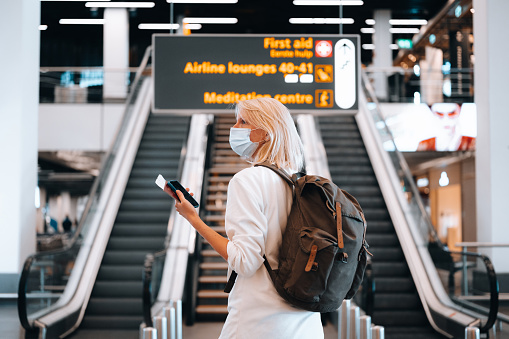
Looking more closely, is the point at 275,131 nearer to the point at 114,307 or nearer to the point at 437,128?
the point at 114,307

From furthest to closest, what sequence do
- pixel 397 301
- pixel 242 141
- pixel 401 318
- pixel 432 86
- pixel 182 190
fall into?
pixel 432 86 < pixel 397 301 < pixel 401 318 < pixel 182 190 < pixel 242 141

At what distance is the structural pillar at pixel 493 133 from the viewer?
8375mm

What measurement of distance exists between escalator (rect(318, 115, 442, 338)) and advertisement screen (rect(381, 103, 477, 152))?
185 cm

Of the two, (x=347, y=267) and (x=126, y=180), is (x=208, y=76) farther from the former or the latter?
(x=347, y=267)

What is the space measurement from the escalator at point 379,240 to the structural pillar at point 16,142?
5.57 metres

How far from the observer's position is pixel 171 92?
7723 mm

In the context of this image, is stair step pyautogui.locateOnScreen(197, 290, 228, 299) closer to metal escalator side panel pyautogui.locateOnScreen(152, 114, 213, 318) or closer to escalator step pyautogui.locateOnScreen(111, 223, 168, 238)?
metal escalator side panel pyautogui.locateOnScreen(152, 114, 213, 318)

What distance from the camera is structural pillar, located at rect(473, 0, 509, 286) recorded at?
838 centimetres

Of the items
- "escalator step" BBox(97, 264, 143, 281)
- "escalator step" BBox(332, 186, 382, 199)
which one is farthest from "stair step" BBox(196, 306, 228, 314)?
"escalator step" BBox(332, 186, 382, 199)

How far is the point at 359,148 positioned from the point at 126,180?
16.6 ft

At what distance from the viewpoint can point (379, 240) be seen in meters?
9.61

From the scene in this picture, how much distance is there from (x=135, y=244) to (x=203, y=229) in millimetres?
8183

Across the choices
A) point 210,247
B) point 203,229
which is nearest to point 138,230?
point 210,247

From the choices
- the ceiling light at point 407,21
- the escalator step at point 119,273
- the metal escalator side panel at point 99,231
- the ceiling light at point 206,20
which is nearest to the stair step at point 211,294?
the escalator step at point 119,273
